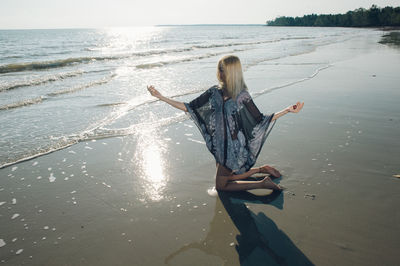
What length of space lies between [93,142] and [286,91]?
7.05 metres

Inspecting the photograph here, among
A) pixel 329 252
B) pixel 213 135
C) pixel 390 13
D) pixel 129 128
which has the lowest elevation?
pixel 329 252

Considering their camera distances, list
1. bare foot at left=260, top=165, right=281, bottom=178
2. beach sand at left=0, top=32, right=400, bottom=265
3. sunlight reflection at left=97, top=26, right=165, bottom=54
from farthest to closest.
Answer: sunlight reflection at left=97, top=26, right=165, bottom=54
bare foot at left=260, top=165, right=281, bottom=178
beach sand at left=0, top=32, right=400, bottom=265

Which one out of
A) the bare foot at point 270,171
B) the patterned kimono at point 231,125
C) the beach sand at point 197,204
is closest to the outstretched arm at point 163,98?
the patterned kimono at point 231,125

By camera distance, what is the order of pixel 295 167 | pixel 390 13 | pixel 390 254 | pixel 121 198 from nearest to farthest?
pixel 390 254
pixel 121 198
pixel 295 167
pixel 390 13

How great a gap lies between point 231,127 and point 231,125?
29 millimetres

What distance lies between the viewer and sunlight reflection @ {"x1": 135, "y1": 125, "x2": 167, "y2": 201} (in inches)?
165

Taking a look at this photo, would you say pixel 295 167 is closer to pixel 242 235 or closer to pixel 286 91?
pixel 242 235

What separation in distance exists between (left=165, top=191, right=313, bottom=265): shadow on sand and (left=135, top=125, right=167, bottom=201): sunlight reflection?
1016 mm

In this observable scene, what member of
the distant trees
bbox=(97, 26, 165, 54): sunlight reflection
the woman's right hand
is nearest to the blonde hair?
the woman's right hand

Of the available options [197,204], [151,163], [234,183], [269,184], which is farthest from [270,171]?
[151,163]

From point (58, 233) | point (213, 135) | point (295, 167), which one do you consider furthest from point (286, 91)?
point (58, 233)

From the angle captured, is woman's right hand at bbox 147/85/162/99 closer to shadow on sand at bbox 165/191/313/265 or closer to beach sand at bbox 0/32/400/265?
beach sand at bbox 0/32/400/265

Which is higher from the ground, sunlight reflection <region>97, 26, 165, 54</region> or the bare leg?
sunlight reflection <region>97, 26, 165, 54</region>

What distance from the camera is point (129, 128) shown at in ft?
22.5
